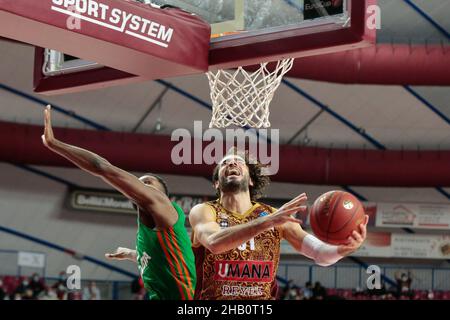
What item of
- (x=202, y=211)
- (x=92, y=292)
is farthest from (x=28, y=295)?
(x=202, y=211)

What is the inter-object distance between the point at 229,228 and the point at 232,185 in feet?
1.85

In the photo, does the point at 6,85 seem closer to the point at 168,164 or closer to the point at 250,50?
the point at 168,164

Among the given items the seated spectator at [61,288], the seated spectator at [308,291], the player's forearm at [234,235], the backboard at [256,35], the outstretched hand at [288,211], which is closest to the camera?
the outstretched hand at [288,211]

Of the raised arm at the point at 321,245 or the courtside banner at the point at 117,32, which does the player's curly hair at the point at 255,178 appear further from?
the courtside banner at the point at 117,32

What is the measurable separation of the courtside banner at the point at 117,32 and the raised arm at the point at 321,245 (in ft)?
4.35

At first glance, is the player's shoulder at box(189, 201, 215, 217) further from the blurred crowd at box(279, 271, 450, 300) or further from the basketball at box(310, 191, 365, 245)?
the blurred crowd at box(279, 271, 450, 300)

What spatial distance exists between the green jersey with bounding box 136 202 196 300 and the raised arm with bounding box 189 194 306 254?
0.60 ft

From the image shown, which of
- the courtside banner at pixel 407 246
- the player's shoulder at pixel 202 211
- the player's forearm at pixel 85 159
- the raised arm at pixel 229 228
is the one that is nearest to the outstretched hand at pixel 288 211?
the raised arm at pixel 229 228

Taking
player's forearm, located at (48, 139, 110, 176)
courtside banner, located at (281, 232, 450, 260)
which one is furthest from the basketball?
courtside banner, located at (281, 232, 450, 260)

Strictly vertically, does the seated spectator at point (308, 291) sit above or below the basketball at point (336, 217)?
below

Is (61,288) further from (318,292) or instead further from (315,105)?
(315,105)

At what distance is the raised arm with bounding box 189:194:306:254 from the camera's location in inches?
178

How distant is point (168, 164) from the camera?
14.9 meters

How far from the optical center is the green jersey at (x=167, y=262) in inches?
193
